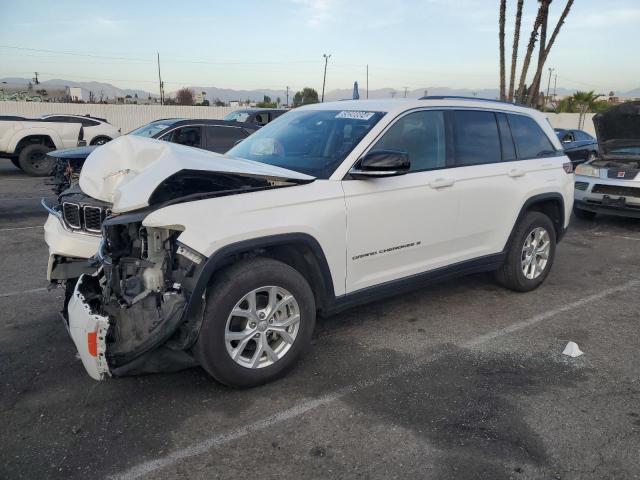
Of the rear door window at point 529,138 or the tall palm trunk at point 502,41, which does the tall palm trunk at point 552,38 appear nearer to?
the tall palm trunk at point 502,41

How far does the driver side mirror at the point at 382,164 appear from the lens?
3.59 metres

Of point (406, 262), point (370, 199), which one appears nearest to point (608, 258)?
point (406, 262)

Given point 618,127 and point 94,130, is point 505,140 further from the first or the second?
point 94,130

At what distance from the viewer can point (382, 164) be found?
11.7 feet

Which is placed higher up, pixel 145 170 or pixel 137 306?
pixel 145 170

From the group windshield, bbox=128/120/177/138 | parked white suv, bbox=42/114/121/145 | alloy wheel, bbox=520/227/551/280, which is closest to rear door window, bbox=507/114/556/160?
alloy wheel, bbox=520/227/551/280

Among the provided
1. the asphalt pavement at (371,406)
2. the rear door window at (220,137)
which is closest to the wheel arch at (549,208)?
the asphalt pavement at (371,406)

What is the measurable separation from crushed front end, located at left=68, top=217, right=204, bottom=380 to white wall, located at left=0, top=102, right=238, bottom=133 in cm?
2889

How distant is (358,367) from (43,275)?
3861 millimetres

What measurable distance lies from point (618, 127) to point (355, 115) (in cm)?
661

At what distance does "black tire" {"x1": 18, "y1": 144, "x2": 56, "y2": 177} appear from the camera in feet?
46.3

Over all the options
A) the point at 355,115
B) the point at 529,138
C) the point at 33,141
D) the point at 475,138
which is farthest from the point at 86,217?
the point at 33,141

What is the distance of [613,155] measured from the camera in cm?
897

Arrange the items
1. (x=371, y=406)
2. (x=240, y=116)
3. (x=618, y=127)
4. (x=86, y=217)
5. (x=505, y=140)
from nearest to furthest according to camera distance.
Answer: (x=371, y=406) < (x=86, y=217) < (x=505, y=140) < (x=618, y=127) < (x=240, y=116)
